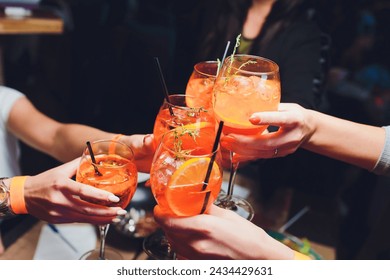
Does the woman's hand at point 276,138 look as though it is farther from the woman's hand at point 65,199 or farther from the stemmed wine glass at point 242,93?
the woman's hand at point 65,199

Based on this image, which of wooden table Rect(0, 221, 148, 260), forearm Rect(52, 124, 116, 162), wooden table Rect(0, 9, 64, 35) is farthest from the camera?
wooden table Rect(0, 9, 64, 35)

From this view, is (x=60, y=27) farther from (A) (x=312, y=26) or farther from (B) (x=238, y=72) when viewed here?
(B) (x=238, y=72)

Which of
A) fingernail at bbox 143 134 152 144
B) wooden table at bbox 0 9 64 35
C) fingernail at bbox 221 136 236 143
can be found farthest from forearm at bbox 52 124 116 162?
wooden table at bbox 0 9 64 35

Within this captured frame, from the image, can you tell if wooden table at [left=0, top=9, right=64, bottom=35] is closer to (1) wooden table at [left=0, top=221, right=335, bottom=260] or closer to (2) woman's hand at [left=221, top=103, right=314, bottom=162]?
(1) wooden table at [left=0, top=221, right=335, bottom=260]

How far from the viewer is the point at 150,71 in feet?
11.4

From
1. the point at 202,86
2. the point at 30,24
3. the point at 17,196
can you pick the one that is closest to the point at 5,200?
the point at 17,196

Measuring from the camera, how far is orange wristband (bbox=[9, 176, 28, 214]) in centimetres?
118

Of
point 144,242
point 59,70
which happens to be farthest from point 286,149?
point 59,70

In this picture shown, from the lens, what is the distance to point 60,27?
2.87m

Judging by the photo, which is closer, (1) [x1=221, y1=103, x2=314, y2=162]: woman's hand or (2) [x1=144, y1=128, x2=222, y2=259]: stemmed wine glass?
(2) [x1=144, y1=128, x2=222, y2=259]: stemmed wine glass

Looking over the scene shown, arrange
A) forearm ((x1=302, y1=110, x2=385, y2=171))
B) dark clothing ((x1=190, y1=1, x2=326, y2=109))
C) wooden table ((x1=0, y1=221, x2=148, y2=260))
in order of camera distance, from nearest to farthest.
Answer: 1. wooden table ((x1=0, y1=221, x2=148, y2=260))
2. forearm ((x1=302, y1=110, x2=385, y2=171))
3. dark clothing ((x1=190, y1=1, x2=326, y2=109))

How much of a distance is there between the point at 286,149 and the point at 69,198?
0.63 metres

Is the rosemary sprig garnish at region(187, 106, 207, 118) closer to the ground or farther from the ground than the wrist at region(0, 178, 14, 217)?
farther from the ground
